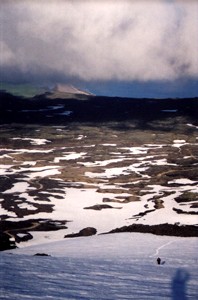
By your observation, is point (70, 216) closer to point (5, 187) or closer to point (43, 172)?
point (5, 187)

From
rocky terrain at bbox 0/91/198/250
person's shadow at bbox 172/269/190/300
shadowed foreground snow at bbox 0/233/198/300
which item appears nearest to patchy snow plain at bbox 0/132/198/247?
rocky terrain at bbox 0/91/198/250

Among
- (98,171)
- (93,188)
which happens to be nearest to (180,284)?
(93,188)

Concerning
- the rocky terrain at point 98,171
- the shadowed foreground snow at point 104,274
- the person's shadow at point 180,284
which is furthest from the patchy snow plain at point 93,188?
the person's shadow at point 180,284

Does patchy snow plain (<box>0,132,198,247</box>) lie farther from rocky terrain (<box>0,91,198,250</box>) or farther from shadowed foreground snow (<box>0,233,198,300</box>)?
shadowed foreground snow (<box>0,233,198,300</box>)

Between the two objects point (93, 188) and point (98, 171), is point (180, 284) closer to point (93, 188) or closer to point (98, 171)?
point (93, 188)

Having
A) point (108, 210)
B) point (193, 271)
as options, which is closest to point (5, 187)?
point (108, 210)

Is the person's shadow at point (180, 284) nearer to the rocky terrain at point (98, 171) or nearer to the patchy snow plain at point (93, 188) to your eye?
the rocky terrain at point (98, 171)
